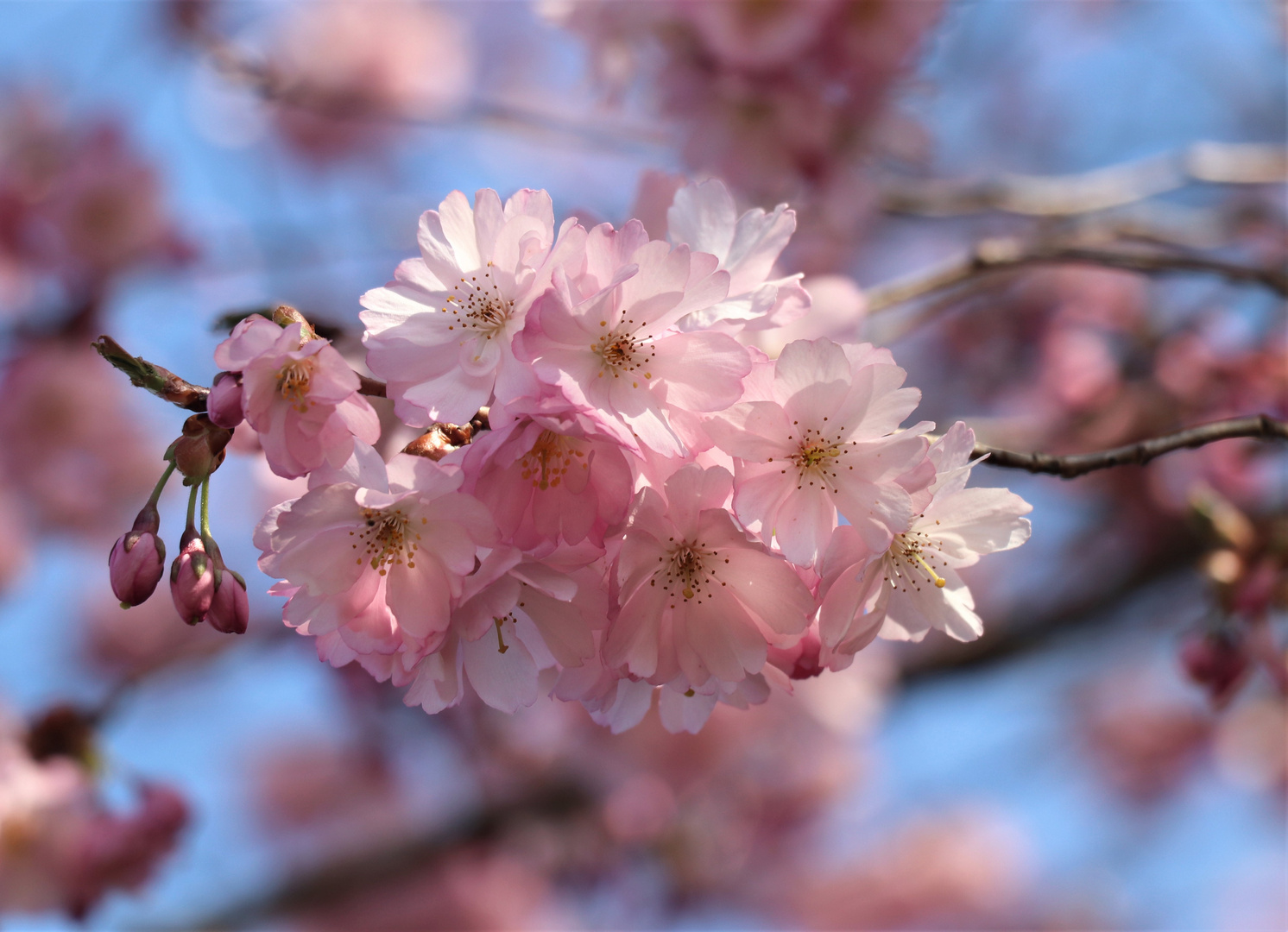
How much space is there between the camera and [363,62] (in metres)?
5.08

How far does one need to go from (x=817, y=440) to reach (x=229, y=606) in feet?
2.01

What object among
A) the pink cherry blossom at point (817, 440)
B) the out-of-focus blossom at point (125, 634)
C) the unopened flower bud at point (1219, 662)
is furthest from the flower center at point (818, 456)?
the out-of-focus blossom at point (125, 634)

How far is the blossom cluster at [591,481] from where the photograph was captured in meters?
0.88

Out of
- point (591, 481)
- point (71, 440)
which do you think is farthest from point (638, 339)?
point (71, 440)

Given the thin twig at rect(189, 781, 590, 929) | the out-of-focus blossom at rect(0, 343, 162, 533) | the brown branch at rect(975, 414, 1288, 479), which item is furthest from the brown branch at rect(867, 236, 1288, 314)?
the out-of-focus blossom at rect(0, 343, 162, 533)

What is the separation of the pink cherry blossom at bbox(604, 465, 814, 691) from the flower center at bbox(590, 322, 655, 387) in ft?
0.38

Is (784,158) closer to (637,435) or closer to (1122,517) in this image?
(637,435)

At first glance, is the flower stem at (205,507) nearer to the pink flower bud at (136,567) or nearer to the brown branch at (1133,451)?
the pink flower bud at (136,567)

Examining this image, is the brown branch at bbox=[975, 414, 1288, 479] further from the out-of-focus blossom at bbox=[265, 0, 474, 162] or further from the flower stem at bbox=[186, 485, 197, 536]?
the out-of-focus blossom at bbox=[265, 0, 474, 162]

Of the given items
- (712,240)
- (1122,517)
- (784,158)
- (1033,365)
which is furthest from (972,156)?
(712,240)

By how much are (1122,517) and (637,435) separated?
9.81 feet

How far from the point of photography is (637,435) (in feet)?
2.93

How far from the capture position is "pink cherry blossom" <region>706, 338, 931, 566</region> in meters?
0.92

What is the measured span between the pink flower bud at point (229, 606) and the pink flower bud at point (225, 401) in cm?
18
